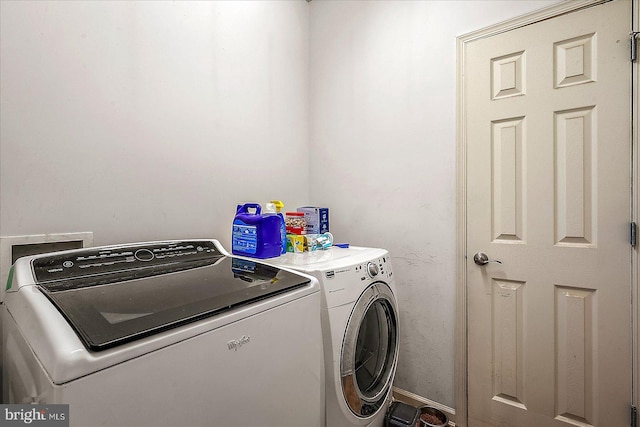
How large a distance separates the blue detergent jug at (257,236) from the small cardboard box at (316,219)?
1.32ft

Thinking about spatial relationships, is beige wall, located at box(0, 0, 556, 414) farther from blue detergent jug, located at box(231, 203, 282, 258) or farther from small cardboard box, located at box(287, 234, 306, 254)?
small cardboard box, located at box(287, 234, 306, 254)

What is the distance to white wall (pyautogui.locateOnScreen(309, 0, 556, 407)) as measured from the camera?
1.74 metres

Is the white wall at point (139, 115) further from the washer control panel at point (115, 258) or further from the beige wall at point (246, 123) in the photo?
Answer: the washer control panel at point (115, 258)

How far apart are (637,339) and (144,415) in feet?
5.94

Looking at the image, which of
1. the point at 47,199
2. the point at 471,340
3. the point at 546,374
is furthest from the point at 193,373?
the point at 546,374

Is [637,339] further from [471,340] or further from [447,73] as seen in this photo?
[447,73]

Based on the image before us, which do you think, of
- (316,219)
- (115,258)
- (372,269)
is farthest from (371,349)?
(115,258)

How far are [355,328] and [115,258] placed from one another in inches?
38.4

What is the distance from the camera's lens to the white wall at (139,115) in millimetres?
1119

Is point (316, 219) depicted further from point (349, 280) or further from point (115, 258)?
point (115, 258)

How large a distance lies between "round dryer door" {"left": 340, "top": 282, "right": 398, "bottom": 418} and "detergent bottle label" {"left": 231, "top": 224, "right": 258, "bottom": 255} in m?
0.55

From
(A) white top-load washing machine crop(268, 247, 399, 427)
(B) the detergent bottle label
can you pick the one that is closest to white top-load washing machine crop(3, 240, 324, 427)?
(A) white top-load washing machine crop(268, 247, 399, 427)

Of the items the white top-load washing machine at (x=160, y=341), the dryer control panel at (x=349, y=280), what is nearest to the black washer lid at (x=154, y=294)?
the white top-load washing machine at (x=160, y=341)

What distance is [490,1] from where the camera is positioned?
1593 mm
